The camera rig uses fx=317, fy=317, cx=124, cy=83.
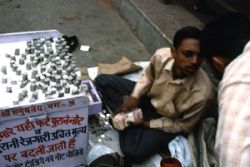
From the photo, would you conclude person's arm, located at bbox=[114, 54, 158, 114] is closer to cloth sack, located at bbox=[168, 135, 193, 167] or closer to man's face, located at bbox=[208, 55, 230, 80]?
cloth sack, located at bbox=[168, 135, 193, 167]

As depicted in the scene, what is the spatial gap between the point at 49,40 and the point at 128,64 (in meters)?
1.29

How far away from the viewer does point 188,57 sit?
2244 millimetres

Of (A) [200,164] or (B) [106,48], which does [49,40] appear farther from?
(B) [106,48]

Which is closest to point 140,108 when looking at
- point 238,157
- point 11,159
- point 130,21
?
point 11,159

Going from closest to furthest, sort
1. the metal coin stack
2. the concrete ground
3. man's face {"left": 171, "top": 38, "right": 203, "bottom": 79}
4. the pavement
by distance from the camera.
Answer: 1. the metal coin stack
2. man's face {"left": 171, "top": 38, "right": 203, "bottom": 79}
3. the pavement
4. the concrete ground

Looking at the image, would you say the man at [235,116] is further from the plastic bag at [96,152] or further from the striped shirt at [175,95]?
the plastic bag at [96,152]

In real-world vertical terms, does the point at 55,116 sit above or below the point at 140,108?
above

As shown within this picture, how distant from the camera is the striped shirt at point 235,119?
131 centimetres

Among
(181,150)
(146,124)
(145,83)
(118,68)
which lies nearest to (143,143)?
(146,124)

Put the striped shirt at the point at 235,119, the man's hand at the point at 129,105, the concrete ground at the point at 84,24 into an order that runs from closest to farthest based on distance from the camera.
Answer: the striped shirt at the point at 235,119 < the man's hand at the point at 129,105 < the concrete ground at the point at 84,24

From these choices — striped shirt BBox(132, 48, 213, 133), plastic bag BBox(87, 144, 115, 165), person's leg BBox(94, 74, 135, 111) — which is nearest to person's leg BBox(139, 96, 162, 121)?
striped shirt BBox(132, 48, 213, 133)

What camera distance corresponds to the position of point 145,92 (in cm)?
279

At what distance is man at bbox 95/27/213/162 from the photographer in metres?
2.27

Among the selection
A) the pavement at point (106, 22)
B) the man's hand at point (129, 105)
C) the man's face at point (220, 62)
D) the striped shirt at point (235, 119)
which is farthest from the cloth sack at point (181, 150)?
the pavement at point (106, 22)
